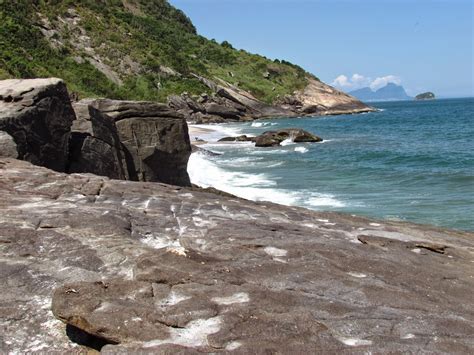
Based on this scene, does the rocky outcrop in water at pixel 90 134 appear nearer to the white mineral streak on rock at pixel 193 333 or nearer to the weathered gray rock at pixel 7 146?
the weathered gray rock at pixel 7 146

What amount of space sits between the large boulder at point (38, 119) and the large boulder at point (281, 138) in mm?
34141

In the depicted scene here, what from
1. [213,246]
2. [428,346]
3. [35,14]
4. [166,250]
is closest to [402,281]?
[428,346]

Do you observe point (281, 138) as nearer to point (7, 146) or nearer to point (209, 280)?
point (7, 146)

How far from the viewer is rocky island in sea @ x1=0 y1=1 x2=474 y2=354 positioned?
559cm

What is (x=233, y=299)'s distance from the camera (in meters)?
6.31

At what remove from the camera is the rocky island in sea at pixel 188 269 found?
220 inches

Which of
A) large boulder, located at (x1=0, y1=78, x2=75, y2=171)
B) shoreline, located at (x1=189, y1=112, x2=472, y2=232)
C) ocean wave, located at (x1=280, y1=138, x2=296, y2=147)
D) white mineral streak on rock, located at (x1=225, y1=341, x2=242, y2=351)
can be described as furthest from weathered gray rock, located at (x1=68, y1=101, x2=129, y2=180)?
ocean wave, located at (x1=280, y1=138, x2=296, y2=147)

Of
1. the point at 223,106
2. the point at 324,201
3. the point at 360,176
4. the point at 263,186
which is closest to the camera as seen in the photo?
the point at 324,201

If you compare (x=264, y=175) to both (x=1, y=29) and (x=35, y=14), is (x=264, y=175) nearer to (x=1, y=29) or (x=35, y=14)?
(x=1, y=29)

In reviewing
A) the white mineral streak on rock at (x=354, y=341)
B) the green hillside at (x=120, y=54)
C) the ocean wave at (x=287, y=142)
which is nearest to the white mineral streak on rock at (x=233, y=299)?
the white mineral streak on rock at (x=354, y=341)

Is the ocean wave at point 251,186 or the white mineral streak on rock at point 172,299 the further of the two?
the ocean wave at point 251,186

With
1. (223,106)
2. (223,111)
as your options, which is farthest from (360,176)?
(223,106)

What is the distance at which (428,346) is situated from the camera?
5.50 m

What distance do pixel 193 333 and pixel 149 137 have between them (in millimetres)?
14806
